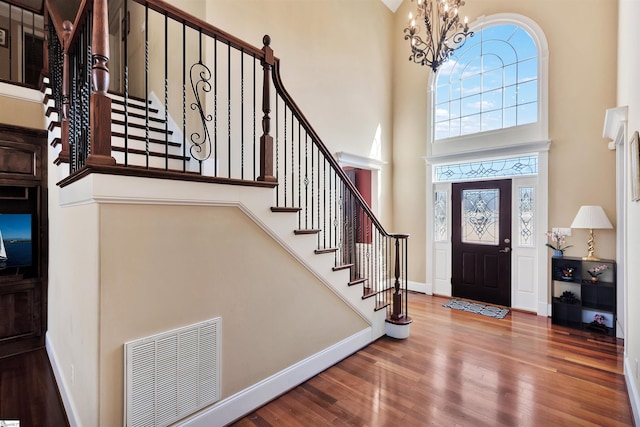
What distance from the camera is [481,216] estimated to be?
513cm

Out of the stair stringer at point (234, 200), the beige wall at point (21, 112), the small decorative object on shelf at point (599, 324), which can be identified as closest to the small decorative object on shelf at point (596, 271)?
the small decorative object on shelf at point (599, 324)

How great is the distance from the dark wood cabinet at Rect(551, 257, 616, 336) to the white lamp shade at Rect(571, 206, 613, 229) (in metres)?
0.46

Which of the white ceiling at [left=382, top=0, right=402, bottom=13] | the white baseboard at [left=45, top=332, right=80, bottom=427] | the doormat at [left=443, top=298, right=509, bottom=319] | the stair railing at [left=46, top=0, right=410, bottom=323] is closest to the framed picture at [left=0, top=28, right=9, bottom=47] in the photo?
the stair railing at [left=46, top=0, right=410, bottom=323]

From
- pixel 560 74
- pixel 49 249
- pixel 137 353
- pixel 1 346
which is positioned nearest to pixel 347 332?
pixel 137 353

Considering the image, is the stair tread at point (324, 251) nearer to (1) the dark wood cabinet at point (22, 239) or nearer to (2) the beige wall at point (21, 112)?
(1) the dark wood cabinet at point (22, 239)

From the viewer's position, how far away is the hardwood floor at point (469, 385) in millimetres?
2266

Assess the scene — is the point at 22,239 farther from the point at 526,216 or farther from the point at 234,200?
the point at 526,216

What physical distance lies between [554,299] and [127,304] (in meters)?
4.94

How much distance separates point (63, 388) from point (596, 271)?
5740 mm

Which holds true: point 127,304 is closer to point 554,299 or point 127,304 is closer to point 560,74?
point 554,299

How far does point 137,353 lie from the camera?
1.74 m

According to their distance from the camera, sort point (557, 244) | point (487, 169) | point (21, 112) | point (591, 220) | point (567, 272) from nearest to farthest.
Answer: point (21, 112), point (591, 220), point (567, 272), point (557, 244), point (487, 169)

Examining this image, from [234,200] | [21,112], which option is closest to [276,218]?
[234,200]

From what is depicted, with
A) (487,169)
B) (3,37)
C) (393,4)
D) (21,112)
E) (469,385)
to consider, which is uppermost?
(393,4)
